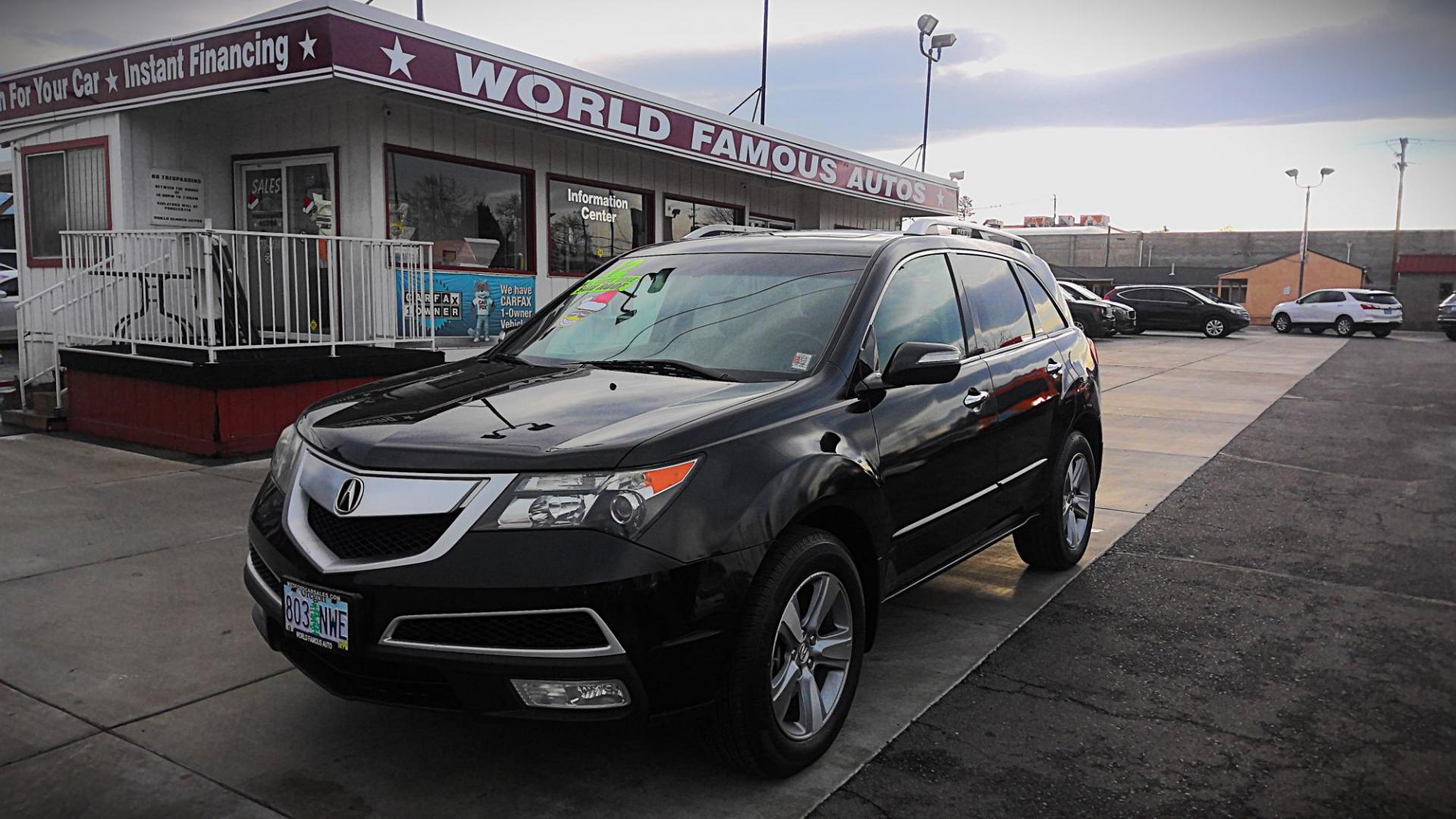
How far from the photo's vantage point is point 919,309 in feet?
14.6

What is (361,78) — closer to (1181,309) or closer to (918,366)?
(918,366)

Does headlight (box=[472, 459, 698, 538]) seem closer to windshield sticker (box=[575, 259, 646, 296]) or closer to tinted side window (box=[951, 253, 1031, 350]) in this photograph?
windshield sticker (box=[575, 259, 646, 296])

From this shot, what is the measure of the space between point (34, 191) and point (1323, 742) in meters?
13.3

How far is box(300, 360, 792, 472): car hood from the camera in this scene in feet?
9.73

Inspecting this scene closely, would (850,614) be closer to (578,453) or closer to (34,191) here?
(578,453)

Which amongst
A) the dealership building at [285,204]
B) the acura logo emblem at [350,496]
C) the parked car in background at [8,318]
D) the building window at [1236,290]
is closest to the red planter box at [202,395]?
the dealership building at [285,204]

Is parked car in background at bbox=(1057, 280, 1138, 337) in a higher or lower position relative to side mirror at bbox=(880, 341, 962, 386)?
lower

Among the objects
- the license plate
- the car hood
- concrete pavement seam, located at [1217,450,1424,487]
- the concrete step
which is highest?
the car hood

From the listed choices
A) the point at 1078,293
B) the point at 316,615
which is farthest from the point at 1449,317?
the point at 316,615

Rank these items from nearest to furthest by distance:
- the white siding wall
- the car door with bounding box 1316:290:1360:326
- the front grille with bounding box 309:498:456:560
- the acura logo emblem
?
the front grille with bounding box 309:498:456:560 → the acura logo emblem → the white siding wall → the car door with bounding box 1316:290:1360:326

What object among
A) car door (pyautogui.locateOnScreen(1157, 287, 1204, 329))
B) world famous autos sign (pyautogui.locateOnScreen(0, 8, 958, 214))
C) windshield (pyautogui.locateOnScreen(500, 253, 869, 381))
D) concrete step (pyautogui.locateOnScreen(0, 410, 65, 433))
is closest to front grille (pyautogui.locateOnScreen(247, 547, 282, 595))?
windshield (pyautogui.locateOnScreen(500, 253, 869, 381))

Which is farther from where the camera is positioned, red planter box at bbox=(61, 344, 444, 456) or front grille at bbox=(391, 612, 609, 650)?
red planter box at bbox=(61, 344, 444, 456)

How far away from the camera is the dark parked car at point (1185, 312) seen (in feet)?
111

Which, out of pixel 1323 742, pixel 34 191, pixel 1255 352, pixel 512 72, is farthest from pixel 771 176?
pixel 1255 352
